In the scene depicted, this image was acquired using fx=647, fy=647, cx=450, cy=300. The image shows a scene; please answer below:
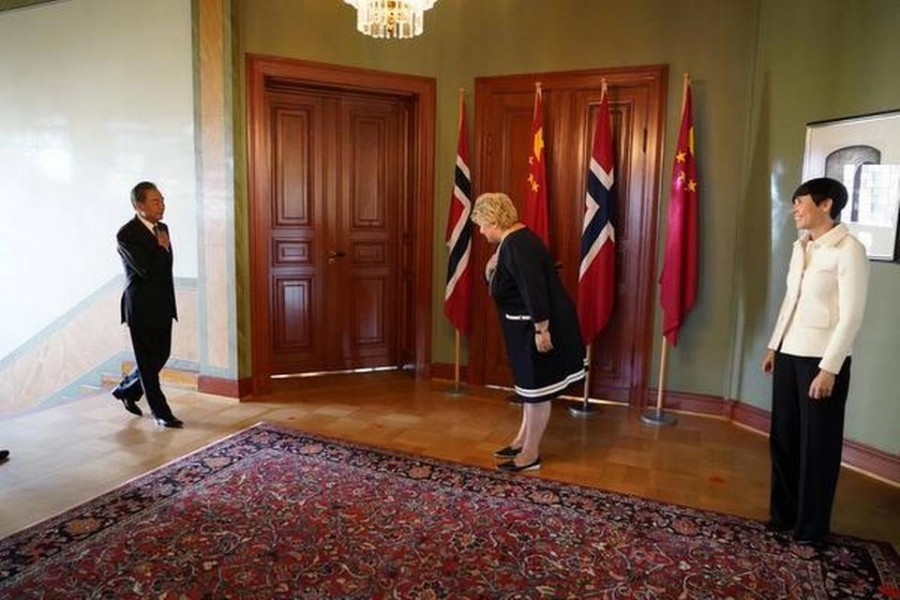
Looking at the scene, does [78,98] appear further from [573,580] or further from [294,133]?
[573,580]

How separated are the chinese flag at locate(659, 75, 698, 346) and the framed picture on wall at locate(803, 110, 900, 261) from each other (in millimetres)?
719

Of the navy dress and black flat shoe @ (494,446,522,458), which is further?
black flat shoe @ (494,446,522,458)

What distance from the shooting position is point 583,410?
4.46 m

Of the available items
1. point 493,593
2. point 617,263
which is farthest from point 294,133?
point 493,593

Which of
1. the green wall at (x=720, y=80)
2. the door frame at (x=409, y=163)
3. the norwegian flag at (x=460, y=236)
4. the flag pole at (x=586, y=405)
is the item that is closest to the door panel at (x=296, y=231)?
the door frame at (x=409, y=163)

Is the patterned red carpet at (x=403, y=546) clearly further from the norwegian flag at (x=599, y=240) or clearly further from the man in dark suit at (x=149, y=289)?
the norwegian flag at (x=599, y=240)

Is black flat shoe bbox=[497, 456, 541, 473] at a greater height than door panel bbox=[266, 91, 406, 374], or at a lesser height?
lesser

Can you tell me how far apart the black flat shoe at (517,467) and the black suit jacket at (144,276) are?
223 centimetres

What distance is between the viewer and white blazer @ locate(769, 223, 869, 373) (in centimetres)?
237

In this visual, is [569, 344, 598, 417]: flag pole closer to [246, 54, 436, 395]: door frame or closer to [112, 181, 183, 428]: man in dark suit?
[246, 54, 436, 395]: door frame

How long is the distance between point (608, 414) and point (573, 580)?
2186mm

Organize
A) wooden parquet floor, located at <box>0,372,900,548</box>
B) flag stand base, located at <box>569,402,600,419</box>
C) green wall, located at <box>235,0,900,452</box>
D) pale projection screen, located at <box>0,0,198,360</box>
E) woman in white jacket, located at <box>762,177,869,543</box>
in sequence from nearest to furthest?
woman in white jacket, located at <box>762,177,869,543</box> < wooden parquet floor, located at <box>0,372,900,548</box> < green wall, located at <box>235,0,900,452</box> < flag stand base, located at <box>569,402,600,419</box> < pale projection screen, located at <box>0,0,198,360</box>

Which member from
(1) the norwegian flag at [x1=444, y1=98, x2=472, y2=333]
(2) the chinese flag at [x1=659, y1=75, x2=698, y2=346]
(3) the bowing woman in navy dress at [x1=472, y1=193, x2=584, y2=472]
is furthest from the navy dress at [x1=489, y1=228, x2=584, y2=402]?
(1) the norwegian flag at [x1=444, y1=98, x2=472, y2=333]

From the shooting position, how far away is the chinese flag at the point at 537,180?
14.7 ft
